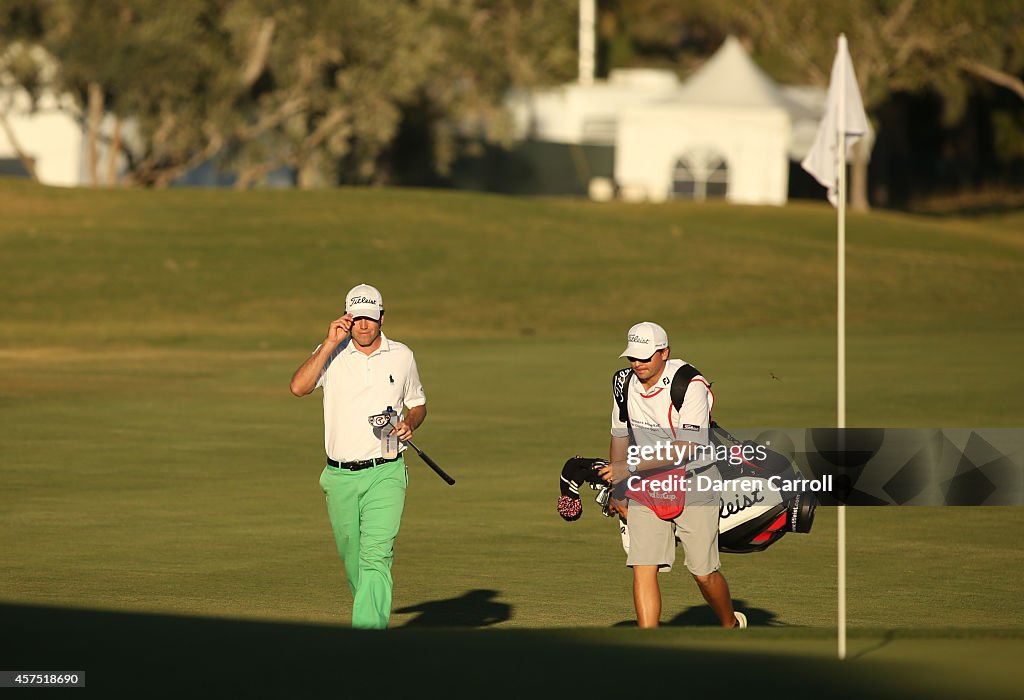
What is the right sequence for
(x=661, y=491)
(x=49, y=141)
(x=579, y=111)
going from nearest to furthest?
(x=661, y=491) < (x=49, y=141) < (x=579, y=111)

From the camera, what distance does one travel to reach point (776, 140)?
202 ft

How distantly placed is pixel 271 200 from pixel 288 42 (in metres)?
6.38

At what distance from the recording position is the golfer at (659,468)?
932 cm

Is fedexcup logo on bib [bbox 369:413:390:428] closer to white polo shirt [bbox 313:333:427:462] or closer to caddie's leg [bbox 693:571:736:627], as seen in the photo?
white polo shirt [bbox 313:333:427:462]

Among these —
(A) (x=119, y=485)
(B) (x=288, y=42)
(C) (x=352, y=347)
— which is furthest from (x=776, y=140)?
(C) (x=352, y=347)

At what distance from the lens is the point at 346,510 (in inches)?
384

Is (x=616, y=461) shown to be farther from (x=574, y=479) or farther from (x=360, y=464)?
(x=360, y=464)

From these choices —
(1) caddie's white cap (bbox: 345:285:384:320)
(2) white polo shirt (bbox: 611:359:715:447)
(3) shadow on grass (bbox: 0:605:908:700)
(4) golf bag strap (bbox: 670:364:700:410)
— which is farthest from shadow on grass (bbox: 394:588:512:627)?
(3) shadow on grass (bbox: 0:605:908:700)

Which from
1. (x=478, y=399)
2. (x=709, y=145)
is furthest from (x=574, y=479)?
(x=709, y=145)

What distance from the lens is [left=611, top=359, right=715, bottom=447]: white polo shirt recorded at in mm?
9312

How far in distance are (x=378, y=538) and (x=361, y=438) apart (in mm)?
536

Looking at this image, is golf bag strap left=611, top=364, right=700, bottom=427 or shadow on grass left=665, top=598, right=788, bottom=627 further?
shadow on grass left=665, top=598, right=788, bottom=627

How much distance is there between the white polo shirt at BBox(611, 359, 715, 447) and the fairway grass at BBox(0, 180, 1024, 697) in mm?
1178

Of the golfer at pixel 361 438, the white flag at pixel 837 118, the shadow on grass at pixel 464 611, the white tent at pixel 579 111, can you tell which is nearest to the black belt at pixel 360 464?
the golfer at pixel 361 438
